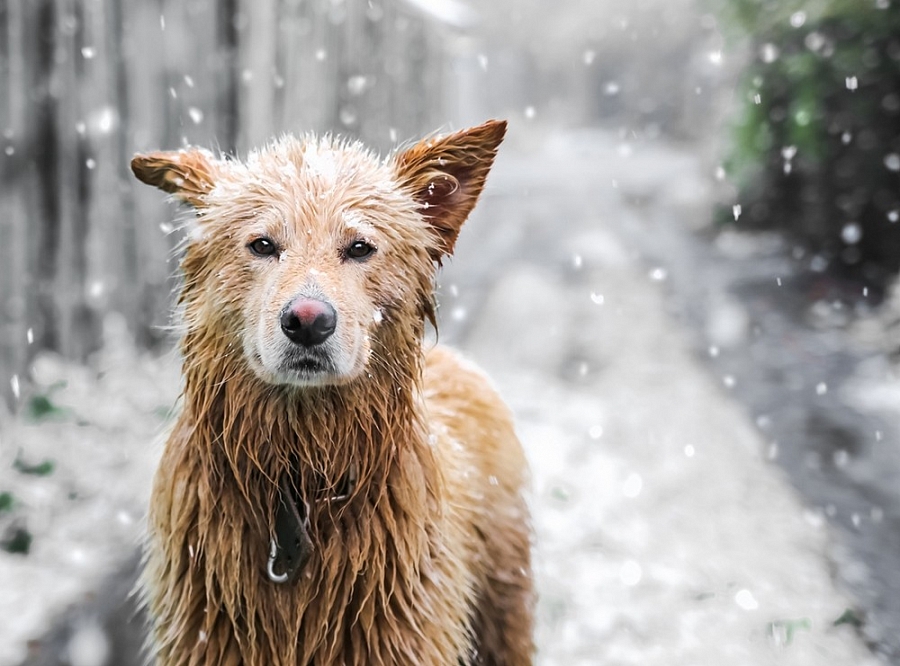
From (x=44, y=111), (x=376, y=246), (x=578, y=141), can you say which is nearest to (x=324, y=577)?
(x=376, y=246)

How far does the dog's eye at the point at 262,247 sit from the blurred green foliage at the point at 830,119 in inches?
277

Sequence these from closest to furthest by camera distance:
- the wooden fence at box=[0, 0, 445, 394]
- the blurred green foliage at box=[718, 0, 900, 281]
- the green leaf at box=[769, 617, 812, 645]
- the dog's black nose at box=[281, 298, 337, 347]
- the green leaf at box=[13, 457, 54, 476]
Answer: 1. the dog's black nose at box=[281, 298, 337, 347]
2. the green leaf at box=[769, 617, 812, 645]
3. the green leaf at box=[13, 457, 54, 476]
4. the wooden fence at box=[0, 0, 445, 394]
5. the blurred green foliage at box=[718, 0, 900, 281]

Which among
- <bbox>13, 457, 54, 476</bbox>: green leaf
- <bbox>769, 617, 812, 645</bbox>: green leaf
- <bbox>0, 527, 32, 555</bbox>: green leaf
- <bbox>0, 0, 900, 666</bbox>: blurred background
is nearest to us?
<bbox>0, 527, 32, 555</bbox>: green leaf

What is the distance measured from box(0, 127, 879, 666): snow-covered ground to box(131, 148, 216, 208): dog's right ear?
3.43 ft

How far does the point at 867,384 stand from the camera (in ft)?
20.4

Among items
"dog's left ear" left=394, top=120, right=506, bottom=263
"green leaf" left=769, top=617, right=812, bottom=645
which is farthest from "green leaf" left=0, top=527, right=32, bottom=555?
"green leaf" left=769, top=617, right=812, bottom=645

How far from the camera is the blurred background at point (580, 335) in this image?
Answer: 12.5 ft

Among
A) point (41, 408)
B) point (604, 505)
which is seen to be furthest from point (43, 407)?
point (604, 505)

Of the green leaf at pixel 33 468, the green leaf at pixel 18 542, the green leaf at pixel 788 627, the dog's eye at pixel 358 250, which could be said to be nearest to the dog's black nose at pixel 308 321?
the dog's eye at pixel 358 250

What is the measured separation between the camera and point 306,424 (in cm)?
228

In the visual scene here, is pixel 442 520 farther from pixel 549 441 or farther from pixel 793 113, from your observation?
pixel 793 113

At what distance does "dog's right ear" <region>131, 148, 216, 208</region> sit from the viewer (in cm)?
231

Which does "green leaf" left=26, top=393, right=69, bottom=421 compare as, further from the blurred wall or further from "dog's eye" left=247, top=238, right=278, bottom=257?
"dog's eye" left=247, top=238, right=278, bottom=257

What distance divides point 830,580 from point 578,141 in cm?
2709
